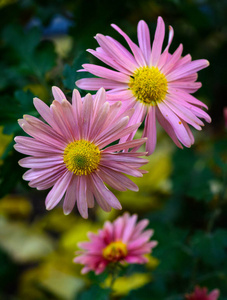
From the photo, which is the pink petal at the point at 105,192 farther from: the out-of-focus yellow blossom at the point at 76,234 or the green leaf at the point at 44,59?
the out-of-focus yellow blossom at the point at 76,234

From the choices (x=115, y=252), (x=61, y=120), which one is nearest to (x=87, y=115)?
(x=61, y=120)

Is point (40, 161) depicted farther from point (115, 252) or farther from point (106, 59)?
point (115, 252)

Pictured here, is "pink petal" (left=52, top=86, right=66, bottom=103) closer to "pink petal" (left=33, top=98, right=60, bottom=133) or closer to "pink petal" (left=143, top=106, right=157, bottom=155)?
"pink petal" (left=33, top=98, right=60, bottom=133)

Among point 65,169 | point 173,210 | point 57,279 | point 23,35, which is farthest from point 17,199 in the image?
point 65,169

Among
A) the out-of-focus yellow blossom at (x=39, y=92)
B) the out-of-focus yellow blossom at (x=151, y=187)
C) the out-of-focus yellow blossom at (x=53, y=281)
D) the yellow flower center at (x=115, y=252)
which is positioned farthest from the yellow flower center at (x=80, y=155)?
the out-of-focus yellow blossom at (x=151, y=187)

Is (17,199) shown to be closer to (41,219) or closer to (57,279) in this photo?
(41,219)

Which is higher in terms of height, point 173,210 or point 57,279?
point 173,210
